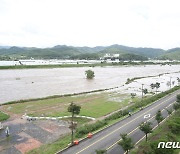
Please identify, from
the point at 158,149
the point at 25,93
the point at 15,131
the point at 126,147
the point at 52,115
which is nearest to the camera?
the point at 158,149

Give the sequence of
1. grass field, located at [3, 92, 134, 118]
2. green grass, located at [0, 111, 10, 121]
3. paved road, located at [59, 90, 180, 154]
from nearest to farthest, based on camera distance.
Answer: paved road, located at [59, 90, 180, 154], green grass, located at [0, 111, 10, 121], grass field, located at [3, 92, 134, 118]

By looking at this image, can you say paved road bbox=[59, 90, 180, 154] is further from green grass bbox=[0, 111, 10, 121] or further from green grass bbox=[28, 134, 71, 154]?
green grass bbox=[0, 111, 10, 121]

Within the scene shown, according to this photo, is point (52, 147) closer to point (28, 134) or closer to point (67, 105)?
point (28, 134)

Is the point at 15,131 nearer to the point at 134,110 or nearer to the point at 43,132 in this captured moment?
the point at 43,132

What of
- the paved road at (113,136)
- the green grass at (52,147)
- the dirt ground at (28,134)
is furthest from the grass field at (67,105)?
the green grass at (52,147)

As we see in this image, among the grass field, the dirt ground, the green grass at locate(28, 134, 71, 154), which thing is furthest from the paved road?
the grass field

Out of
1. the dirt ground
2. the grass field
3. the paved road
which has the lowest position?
the grass field

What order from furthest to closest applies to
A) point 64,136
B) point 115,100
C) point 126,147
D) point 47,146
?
point 115,100 → point 64,136 → point 47,146 → point 126,147

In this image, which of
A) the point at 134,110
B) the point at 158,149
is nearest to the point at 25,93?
the point at 134,110
